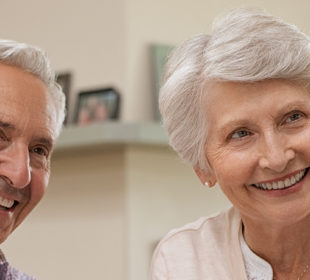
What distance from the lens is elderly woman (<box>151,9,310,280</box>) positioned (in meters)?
1.58

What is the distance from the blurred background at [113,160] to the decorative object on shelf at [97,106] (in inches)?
1.4

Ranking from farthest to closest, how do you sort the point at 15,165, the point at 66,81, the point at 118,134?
1. the point at 66,81
2. the point at 118,134
3. the point at 15,165

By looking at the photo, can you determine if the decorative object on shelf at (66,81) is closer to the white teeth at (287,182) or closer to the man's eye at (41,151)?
the man's eye at (41,151)

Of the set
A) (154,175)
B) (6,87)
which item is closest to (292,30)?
(6,87)

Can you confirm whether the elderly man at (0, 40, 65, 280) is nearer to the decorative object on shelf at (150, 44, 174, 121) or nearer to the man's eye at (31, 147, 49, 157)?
the man's eye at (31, 147, 49, 157)

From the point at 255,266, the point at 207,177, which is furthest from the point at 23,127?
the point at 255,266

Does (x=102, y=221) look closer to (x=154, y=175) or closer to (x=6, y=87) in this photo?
(x=154, y=175)

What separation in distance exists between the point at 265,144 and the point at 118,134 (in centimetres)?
183

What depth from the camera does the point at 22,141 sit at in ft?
5.53

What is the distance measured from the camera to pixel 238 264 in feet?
5.86

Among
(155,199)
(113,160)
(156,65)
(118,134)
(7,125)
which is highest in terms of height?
(7,125)

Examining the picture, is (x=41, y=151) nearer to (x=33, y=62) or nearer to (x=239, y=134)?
(x=33, y=62)

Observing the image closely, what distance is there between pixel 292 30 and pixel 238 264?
698 millimetres

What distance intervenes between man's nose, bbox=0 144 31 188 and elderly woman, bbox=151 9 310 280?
436 millimetres
